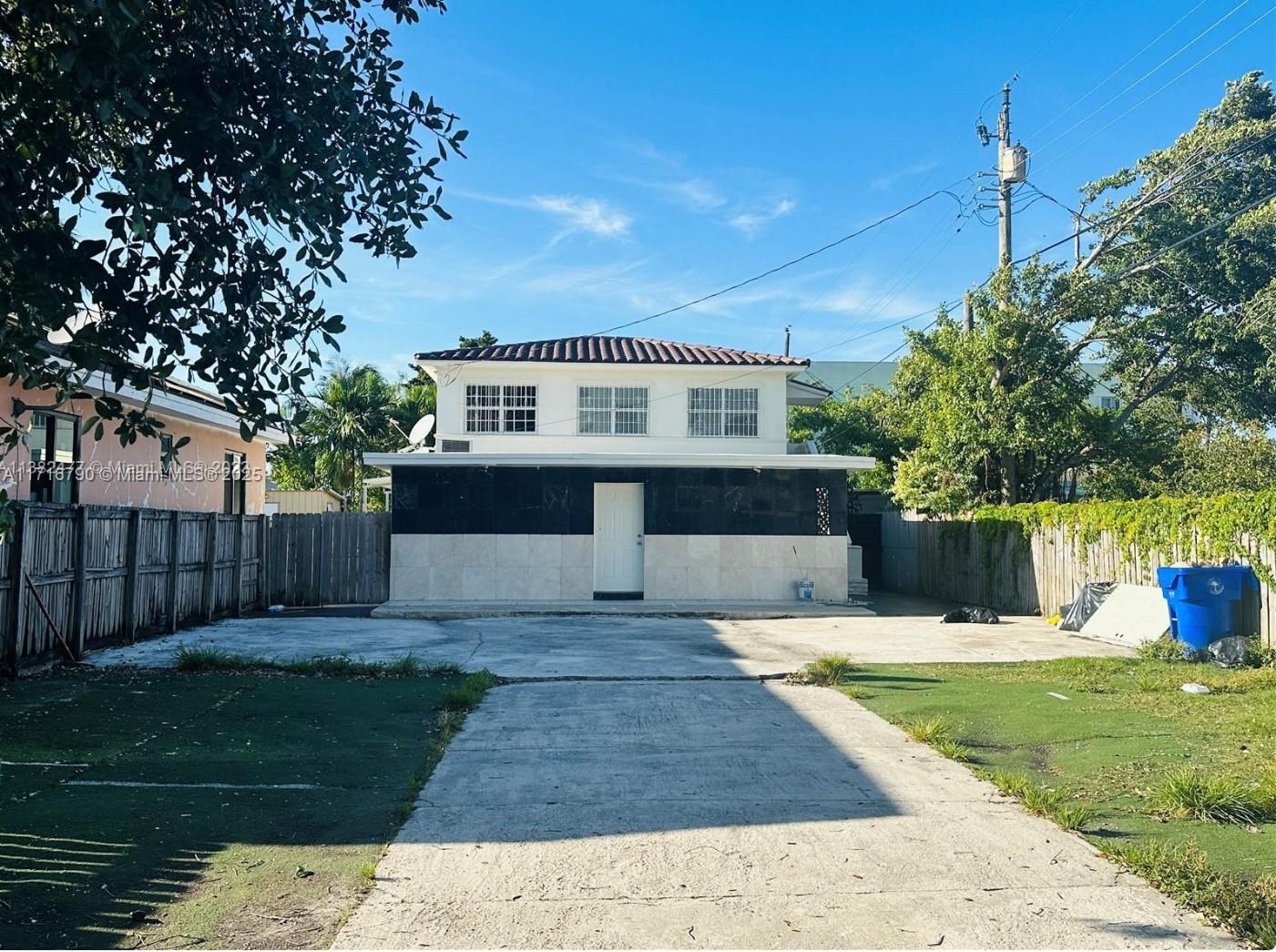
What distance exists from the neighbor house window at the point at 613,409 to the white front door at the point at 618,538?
2405 millimetres

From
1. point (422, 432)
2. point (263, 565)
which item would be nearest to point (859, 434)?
point (422, 432)

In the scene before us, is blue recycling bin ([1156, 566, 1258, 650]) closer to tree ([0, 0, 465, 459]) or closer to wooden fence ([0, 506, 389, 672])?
tree ([0, 0, 465, 459])

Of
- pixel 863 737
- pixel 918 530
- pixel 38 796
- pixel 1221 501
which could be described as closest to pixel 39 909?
pixel 38 796

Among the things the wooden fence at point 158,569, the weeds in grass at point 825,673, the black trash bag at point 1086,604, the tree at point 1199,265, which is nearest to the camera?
the wooden fence at point 158,569

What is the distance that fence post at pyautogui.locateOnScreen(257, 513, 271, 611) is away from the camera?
747 inches

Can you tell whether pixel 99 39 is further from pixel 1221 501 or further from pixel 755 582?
pixel 755 582

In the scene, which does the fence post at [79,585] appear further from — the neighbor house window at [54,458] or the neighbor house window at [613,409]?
the neighbor house window at [613,409]

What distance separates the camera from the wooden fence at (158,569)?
10.2m

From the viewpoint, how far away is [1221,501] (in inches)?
509

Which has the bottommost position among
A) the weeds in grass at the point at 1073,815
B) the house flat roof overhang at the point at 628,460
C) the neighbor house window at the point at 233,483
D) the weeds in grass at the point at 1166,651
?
the weeds in grass at the point at 1073,815

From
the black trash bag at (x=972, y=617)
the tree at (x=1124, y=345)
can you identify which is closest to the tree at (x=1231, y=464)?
the tree at (x=1124, y=345)

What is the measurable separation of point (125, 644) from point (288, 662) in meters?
2.80

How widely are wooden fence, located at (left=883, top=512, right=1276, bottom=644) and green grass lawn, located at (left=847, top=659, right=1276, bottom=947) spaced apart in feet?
6.10

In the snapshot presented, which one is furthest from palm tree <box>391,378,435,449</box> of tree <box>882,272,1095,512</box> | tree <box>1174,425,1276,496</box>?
tree <box>1174,425,1276,496</box>
